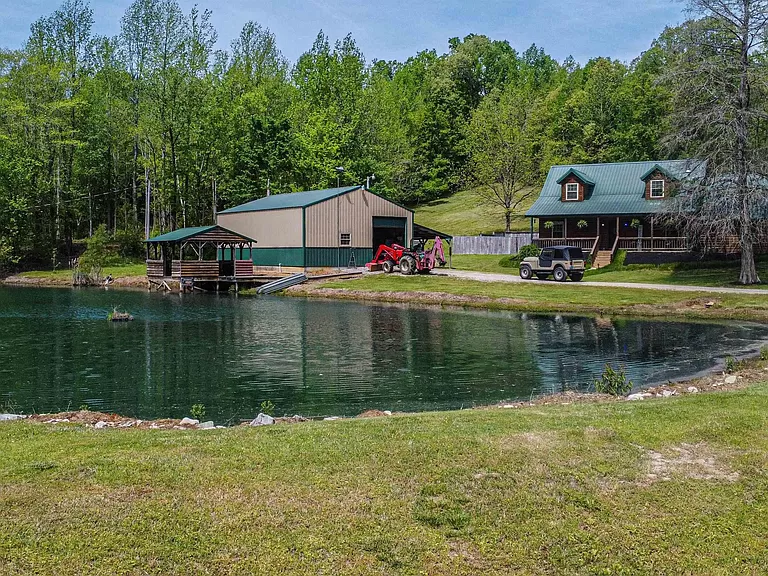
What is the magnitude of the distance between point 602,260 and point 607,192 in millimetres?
5998

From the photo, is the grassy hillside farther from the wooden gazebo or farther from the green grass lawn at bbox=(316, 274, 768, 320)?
the green grass lawn at bbox=(316, 274, 768, 320)

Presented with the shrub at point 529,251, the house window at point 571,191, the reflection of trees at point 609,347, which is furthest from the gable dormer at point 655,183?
the reflection of trees at point 609,347

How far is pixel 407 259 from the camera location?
43.7m

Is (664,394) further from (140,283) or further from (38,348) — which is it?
(140,283)

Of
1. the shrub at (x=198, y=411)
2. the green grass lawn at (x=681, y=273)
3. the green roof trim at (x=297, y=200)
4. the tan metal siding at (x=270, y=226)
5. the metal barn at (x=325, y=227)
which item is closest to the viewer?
the shrub at (x=198, y=411)

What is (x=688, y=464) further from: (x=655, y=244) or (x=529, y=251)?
(x=655, y=244)

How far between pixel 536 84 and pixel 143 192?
6473 cm

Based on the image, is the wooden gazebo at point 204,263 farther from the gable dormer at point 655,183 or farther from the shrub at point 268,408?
the shrub at point 268,408

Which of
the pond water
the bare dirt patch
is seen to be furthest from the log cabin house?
the bare dirt patch

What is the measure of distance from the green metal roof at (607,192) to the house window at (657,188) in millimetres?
639

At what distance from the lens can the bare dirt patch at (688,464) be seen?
745 centimetres

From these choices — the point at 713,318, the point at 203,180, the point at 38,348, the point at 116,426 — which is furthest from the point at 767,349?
the point at 203,180

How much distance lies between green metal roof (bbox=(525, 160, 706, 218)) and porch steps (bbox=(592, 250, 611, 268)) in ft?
8.88

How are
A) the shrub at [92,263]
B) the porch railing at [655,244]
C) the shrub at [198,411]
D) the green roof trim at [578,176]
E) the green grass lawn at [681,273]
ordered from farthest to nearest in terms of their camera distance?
1. the shrub at [92,263]
2. the green roof trim at [578,176]
3. the porch railing at [655,244]
4. the green grass lawn at [681,273]
5. the shrub at [198,411]
